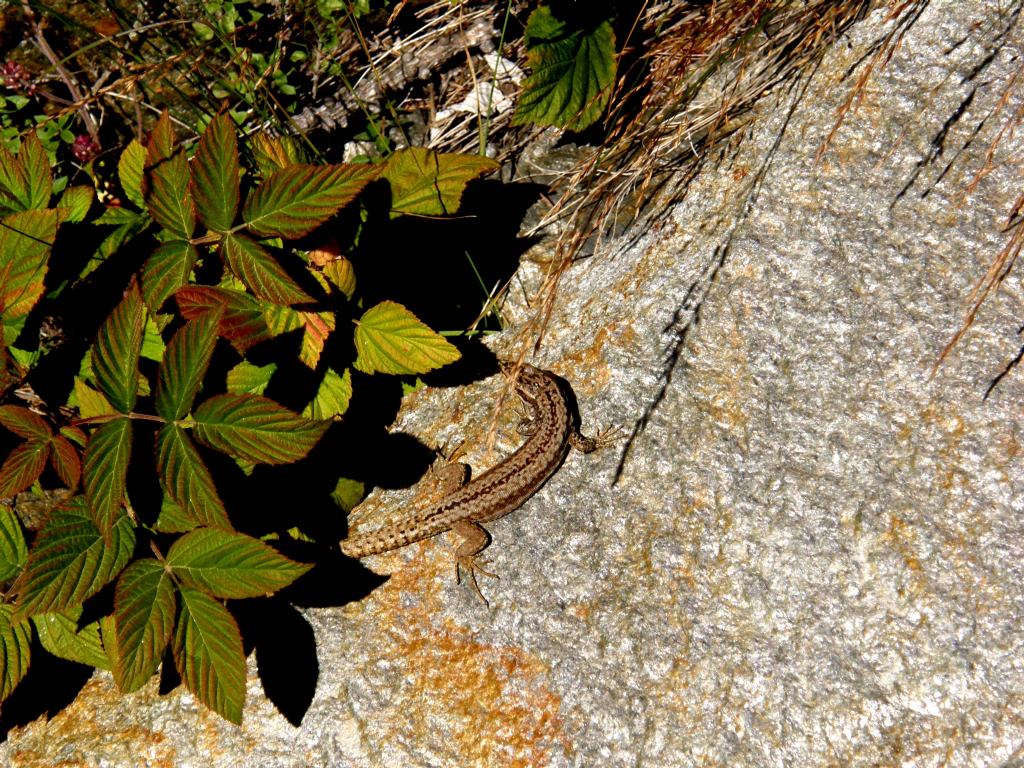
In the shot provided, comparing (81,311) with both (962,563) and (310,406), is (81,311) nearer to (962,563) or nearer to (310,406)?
(310,406)

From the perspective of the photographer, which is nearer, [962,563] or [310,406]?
[962,563]

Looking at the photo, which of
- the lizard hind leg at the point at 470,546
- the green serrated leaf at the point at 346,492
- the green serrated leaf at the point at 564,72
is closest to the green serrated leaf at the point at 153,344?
the green serrated leaf at the point at 346,492

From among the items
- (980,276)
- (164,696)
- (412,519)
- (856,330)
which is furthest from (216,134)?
(980,276)

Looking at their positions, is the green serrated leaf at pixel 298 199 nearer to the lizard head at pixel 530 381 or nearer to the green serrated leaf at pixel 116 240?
the green serrated leaf at pixel 116 240

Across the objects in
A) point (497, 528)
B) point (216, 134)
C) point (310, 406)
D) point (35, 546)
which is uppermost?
point (216, 134)

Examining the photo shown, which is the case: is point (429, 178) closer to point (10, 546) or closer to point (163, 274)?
point (163, 274)

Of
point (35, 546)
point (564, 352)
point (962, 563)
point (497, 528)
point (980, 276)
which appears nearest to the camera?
point (35, 546)

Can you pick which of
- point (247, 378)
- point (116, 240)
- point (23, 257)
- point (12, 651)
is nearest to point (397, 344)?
point (247, 378)
